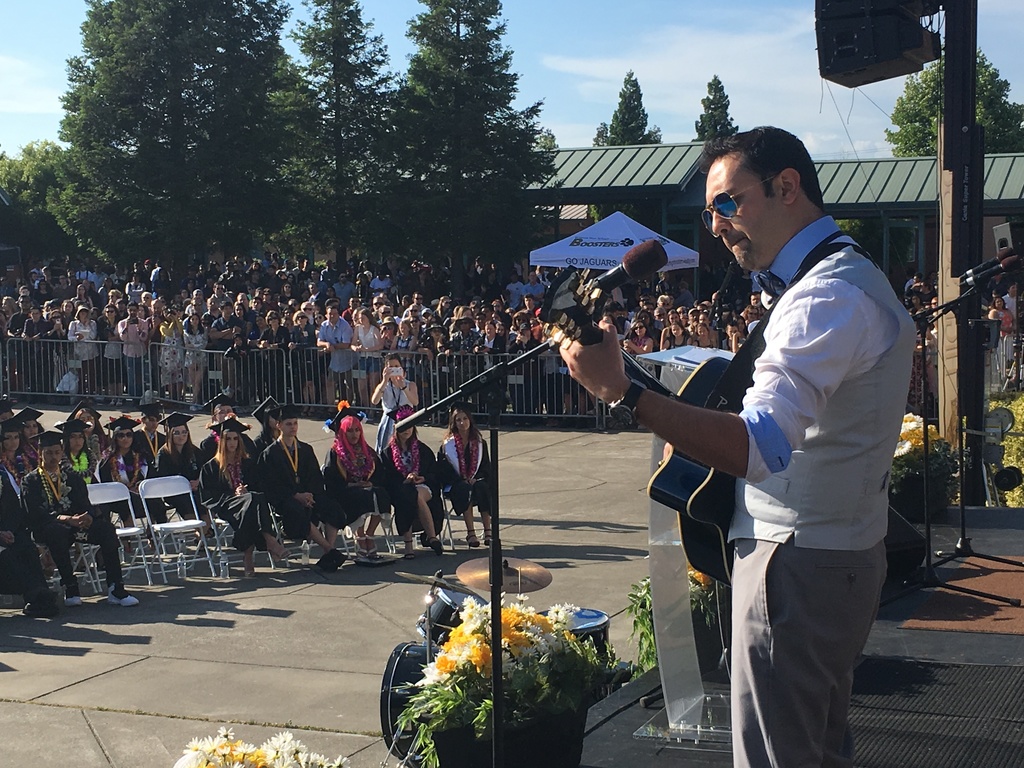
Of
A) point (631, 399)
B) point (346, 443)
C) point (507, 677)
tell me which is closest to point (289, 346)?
point (346, 443)

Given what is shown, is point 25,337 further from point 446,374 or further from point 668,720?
point 668,720

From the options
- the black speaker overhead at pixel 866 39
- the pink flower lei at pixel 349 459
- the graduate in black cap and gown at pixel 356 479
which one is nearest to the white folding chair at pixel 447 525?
the graduate in black cap and gown at pixel 356 479

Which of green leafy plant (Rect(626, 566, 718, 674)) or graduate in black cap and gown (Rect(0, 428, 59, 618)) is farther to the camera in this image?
graduate in black cap and gown (Rect(0, 428, 59, 618))

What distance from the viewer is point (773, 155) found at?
8.93 ft

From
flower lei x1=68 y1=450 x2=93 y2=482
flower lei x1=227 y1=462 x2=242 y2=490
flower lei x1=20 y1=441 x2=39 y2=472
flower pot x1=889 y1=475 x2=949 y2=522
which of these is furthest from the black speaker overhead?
flower lei x1=68 y1=450 x2=93 y2=482

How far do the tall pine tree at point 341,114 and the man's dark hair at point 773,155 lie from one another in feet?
107

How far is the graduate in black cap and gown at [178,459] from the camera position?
12117 millimetres

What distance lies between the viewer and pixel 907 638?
618 centimetres

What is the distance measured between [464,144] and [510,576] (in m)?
28.7

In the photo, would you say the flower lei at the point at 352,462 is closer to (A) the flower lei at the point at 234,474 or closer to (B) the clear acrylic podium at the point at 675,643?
(A) the flower lei at the point at 234,474

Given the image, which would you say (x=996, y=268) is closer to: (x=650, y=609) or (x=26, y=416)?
(x=650, y=609)

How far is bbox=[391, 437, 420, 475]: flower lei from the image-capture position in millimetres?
11812

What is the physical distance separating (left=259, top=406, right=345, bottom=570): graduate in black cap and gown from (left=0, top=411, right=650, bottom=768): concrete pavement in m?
0.34

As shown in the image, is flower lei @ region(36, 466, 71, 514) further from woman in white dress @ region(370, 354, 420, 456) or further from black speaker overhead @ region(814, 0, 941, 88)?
black speaker overhead @ region(814, 0, 941, 88)
